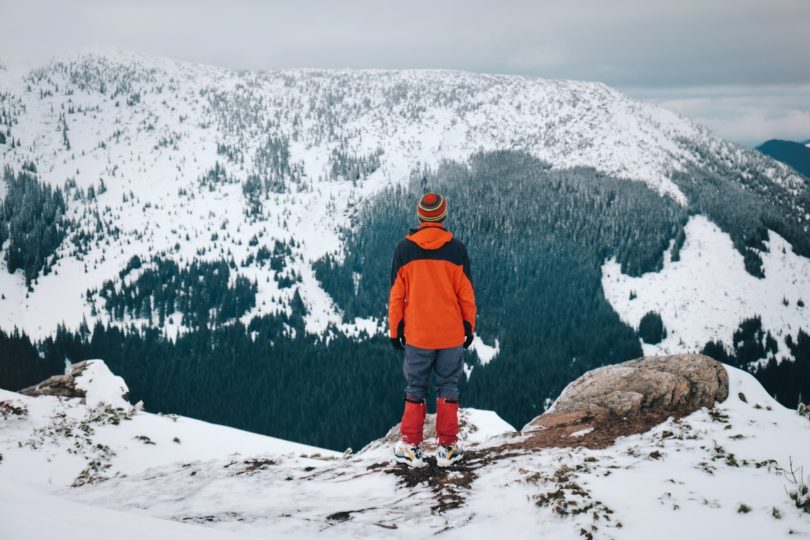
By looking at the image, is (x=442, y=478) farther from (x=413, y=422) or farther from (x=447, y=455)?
(x=413, y=422)

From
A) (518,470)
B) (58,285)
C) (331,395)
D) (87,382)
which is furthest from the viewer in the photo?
(58,285)

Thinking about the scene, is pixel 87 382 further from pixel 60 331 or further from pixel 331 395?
pixel 60 331

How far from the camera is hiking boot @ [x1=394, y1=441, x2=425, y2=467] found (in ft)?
27.1

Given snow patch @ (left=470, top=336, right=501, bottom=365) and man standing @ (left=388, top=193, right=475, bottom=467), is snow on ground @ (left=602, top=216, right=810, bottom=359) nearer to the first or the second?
snow patch @ (left=470, top=336, right=501, bottom=365)

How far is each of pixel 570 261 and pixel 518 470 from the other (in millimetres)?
159781

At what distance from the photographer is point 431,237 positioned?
777 cm

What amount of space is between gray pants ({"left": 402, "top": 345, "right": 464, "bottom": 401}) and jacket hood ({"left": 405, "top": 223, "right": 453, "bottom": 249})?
1755 millimetres

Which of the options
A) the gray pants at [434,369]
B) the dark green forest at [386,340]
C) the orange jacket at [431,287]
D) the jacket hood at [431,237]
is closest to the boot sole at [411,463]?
the gray pants at [434,369]

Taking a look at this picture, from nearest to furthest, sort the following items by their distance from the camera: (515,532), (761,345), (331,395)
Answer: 1. (515,532)
2. (331,395)
3. (761,345)

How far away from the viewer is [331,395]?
93.9 metres

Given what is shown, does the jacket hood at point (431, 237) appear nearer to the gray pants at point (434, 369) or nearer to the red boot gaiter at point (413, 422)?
the gray pants at point (434, 369)

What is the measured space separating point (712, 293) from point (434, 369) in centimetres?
15871

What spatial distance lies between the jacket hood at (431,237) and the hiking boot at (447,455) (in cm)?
357

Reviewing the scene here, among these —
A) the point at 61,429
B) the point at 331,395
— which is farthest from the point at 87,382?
the point at 331,395
